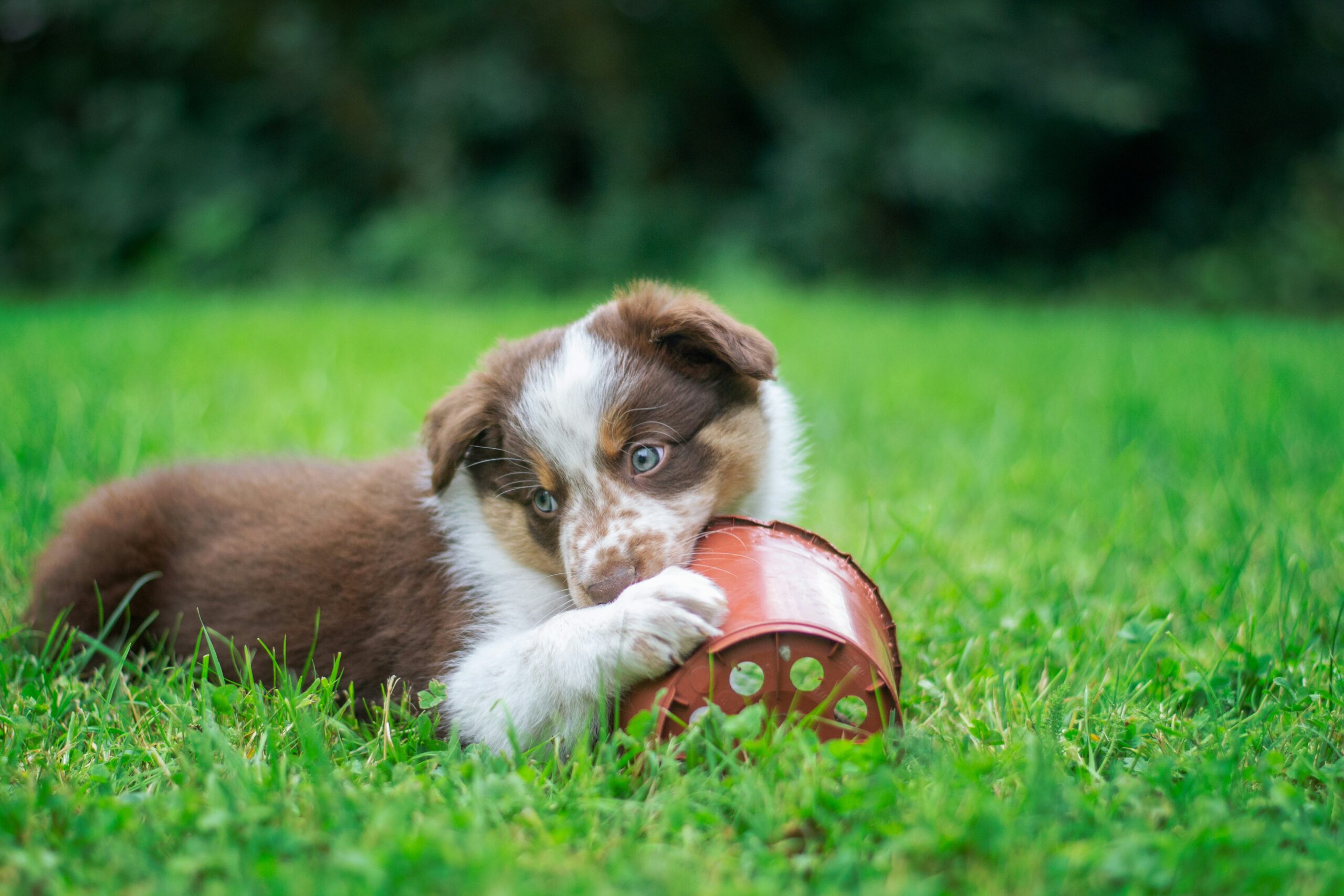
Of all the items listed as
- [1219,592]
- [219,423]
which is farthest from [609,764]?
[219,423]

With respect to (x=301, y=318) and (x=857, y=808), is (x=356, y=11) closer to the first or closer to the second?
(x=301, y=318)

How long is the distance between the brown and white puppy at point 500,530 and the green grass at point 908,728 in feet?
0.56

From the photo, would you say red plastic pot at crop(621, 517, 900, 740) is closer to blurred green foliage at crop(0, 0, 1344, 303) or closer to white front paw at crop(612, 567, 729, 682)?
white front paw at crop(612, 567, 729, 682)

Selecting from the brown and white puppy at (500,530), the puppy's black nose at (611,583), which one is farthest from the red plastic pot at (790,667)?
the puppy's black nose at (611,583)

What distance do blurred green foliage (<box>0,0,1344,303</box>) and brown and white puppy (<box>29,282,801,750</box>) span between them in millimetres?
8455

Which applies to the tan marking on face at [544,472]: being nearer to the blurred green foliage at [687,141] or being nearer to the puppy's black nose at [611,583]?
the puppy's black nose at [611,583]

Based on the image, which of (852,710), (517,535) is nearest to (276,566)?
(517,535)

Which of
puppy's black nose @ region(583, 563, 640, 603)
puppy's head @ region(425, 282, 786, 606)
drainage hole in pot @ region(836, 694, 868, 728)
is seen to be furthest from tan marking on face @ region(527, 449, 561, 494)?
drainage hole in pot @ region(836, 694, 868, 728)

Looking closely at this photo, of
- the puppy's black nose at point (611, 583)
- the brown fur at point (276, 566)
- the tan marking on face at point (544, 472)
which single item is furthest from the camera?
the brown fur at point (276, 566)

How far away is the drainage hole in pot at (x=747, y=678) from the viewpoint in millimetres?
1929

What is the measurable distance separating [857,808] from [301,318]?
718 cm

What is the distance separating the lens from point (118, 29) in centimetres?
1301

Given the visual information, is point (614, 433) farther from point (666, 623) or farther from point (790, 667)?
point (790, 667)

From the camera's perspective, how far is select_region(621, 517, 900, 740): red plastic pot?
1920 millimetres
